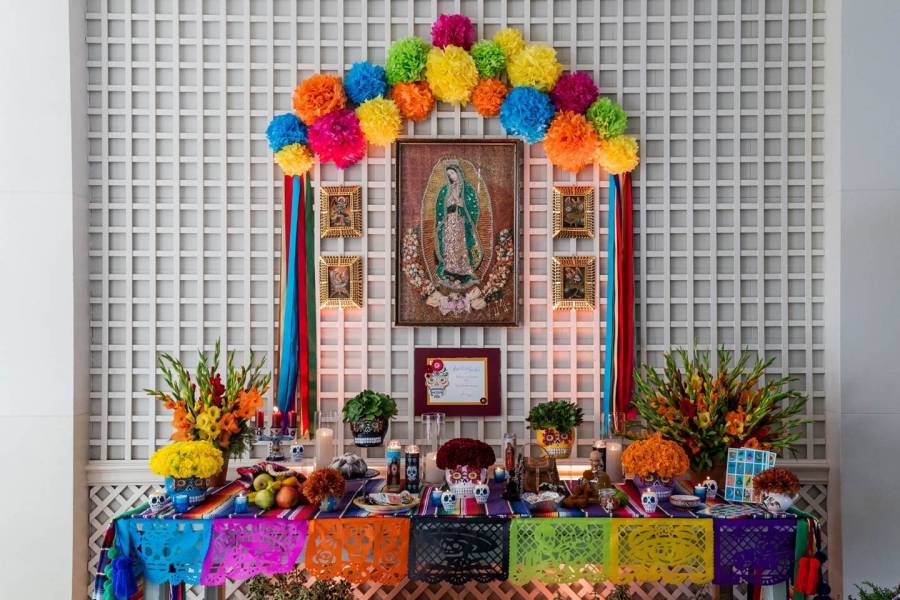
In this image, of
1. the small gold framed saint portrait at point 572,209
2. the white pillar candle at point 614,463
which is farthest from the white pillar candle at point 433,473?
the small gold framed saint portrait at point 572,209

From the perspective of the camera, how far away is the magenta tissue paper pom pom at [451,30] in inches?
131

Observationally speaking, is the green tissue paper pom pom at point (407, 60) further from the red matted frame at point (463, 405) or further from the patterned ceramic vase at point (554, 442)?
the patterned ceramic vase at point (554, 442)

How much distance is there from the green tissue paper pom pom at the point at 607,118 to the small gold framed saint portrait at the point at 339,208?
1270mm

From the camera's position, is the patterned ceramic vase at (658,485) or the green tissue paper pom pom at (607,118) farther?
the green tissue paper pom pom at (607,118)

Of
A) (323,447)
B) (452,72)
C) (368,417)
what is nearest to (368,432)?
(368,417)

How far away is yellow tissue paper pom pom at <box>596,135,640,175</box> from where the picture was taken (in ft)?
10.9

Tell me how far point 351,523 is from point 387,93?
2157 millimetres

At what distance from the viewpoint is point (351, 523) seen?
2.54 m

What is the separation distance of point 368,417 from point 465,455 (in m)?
0.57

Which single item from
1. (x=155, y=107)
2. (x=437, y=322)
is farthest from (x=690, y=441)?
(x=155, y=107)

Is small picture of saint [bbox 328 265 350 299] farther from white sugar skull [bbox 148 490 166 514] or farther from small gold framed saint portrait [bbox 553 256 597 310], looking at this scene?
white sugar skull [bbox 148 490 166 514]

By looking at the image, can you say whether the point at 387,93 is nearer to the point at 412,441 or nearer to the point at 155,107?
the point at 155,107

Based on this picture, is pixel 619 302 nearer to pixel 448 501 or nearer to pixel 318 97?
pixel 448 501

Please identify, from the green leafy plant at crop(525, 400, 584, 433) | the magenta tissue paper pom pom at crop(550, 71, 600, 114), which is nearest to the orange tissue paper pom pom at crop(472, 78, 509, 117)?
the magenta tissue paper pom pom at crop(550, 71, 600, 114)
